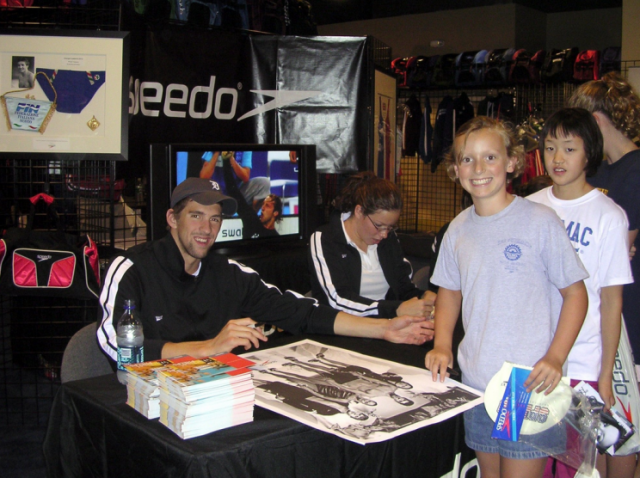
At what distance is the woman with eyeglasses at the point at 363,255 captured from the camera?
266 centimetres

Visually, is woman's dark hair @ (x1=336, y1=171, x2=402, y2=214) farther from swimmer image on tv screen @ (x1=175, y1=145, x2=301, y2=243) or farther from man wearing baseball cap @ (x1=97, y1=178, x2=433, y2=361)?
swimmer image on tv screen @ (x1=175, y1=145, x2=301, y2=243)

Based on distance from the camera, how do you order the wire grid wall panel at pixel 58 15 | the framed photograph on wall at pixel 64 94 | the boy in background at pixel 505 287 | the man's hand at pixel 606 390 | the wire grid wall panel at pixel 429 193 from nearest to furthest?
the boy in background at pixel 505 287, the man's hand at pixel 606 390, the framed photograph on wall at pixel 64 94, the wire grid wall panel at pixel 58 15, the wire grid wall panel at pixel 429 193

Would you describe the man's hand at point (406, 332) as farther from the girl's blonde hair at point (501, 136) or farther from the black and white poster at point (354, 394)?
the girl's blonde hair at point (501, 136)

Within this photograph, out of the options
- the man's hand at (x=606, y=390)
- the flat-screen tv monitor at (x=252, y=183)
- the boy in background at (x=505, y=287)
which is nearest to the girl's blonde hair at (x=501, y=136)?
the boy in background at (x=505, y=287)

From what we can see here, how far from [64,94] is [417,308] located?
6.65ft

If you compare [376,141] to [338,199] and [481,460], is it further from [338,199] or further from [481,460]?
[481,460]

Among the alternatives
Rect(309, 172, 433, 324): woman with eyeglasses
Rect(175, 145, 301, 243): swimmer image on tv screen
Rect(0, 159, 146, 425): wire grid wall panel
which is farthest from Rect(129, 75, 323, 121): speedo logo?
Rect(309, 172, 433, 324): woman with eyeglasses

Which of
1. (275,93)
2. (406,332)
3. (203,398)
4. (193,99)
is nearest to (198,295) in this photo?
(406,332)

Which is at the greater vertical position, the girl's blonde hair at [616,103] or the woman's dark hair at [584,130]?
the girl's blonde hair at [616,103]

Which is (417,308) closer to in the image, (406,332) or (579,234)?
(406,332)

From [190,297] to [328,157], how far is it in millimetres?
2200

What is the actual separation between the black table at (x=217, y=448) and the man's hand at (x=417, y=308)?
660mm

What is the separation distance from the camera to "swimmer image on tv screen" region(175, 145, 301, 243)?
3.32m

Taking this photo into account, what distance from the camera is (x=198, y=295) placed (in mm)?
2133
